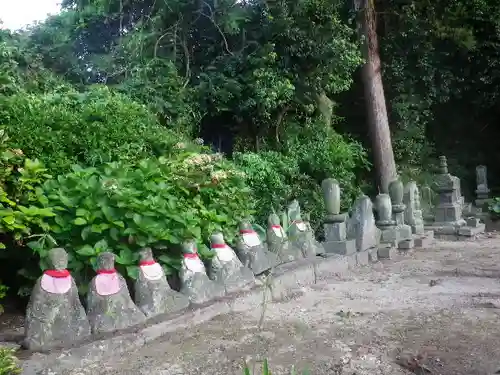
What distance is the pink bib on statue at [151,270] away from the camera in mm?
3623

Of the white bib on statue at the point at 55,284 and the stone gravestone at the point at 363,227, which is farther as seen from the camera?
the stone gravestone at the point at 363,227

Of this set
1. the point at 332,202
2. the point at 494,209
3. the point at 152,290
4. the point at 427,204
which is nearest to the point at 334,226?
the point at 332,202

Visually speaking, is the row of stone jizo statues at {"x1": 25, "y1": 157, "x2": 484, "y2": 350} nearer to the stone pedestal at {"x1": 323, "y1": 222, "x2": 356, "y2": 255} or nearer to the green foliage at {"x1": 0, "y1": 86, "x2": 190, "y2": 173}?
the stone pedestal at {"x1": 323, "y1": 222, "x2": 356, "y2": 255}

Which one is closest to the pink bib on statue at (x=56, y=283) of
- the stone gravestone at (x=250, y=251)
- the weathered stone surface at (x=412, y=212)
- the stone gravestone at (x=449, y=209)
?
the stone gravestone at (x=250, y=251)

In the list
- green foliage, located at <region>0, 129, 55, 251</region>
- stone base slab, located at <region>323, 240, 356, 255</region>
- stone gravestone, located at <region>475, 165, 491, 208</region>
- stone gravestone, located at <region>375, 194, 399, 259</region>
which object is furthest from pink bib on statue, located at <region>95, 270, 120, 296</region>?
stone gravestone, located at <region>475, 165, 491, 208</region>

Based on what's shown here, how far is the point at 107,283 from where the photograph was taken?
3355 millimetres

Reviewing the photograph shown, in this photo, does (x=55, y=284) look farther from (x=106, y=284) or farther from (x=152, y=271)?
(x=152, y=271)

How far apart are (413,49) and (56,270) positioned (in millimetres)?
9946

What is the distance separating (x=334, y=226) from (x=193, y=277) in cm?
272

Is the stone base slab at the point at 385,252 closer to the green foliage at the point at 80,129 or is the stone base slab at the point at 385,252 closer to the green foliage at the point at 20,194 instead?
the green foliage at the point at 80,129

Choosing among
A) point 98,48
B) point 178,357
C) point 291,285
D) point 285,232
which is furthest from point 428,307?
point 98,48

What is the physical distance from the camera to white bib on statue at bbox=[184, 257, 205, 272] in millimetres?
3949

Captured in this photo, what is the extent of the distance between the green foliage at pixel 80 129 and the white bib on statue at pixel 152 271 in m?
1.28

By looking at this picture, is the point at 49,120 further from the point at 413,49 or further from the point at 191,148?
the point at 413,49
